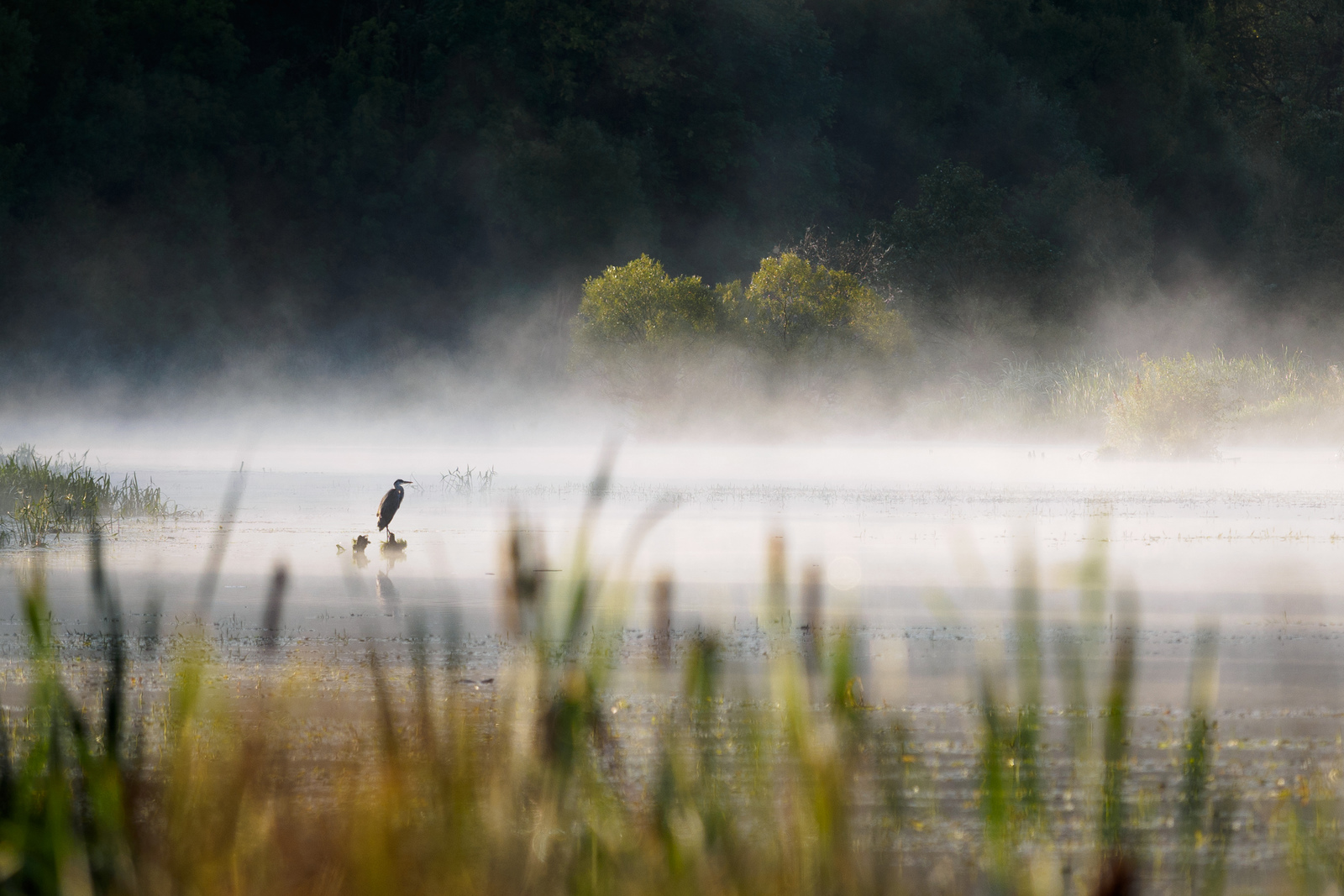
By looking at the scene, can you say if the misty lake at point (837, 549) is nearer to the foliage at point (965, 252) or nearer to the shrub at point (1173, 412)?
the shrub at point (1173, 412)

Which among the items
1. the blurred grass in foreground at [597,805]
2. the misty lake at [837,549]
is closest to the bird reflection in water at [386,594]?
the misty lake at [837,549]

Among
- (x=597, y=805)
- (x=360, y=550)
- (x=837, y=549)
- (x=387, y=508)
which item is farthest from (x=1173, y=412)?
(x=597, y=805)

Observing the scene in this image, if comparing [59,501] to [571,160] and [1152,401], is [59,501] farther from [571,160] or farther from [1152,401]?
[571,160]

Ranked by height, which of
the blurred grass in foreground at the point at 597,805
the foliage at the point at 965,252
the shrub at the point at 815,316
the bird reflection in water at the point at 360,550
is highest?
the foliage at the point at 965,252

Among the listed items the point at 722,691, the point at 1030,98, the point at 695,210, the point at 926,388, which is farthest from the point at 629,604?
the point at 1030,98

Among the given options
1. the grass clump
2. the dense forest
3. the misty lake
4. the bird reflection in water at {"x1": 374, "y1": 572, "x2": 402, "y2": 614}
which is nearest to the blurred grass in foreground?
the misty lake

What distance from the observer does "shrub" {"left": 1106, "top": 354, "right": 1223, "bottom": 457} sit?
1753 centimetres

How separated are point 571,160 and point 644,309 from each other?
10353 mm

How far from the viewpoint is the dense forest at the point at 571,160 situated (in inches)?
1192

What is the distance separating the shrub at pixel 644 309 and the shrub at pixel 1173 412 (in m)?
6.77

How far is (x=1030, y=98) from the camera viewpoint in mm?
38125

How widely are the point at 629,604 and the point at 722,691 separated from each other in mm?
1921

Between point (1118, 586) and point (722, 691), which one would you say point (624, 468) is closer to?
point (1118, 586)

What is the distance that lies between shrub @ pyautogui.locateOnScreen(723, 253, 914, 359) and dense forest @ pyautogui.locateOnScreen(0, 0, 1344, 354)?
22.0 feet
